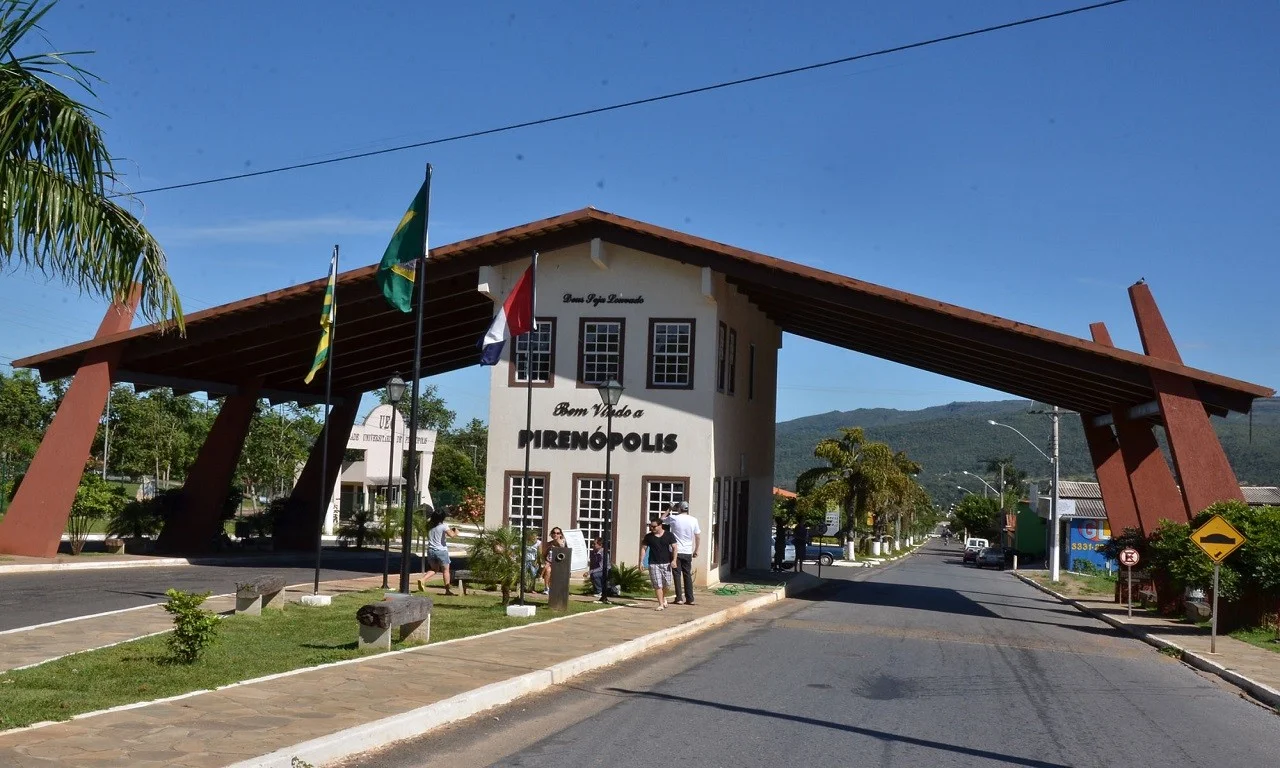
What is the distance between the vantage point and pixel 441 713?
376 inches

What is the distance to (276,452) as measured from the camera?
6894 cm

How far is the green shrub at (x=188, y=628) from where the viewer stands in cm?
1103

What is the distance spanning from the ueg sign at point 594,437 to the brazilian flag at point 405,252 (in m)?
9.56

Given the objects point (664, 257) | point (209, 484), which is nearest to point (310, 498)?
point (209, 484)

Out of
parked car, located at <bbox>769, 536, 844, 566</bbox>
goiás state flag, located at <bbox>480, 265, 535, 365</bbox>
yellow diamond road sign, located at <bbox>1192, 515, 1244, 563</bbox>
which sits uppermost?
goiás state flag, located at <bbox>480, 265, 535, 365</bbox>

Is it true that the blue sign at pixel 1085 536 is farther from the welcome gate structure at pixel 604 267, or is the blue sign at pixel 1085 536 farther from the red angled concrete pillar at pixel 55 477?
the red angled concrete pillar at pixel 55 477

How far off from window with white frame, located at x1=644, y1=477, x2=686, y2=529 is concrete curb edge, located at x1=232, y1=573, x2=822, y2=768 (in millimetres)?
9957

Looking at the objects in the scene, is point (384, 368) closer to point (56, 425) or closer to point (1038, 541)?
point (56, 425)

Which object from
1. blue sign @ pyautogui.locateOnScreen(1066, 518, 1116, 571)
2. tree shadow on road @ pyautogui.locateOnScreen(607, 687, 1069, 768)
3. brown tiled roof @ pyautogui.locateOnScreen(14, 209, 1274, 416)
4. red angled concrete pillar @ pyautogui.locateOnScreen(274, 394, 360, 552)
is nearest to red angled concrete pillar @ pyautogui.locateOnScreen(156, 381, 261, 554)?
brown tiled roof @ pyautogui.locateOnScreen(14, 209, 1274, 416)

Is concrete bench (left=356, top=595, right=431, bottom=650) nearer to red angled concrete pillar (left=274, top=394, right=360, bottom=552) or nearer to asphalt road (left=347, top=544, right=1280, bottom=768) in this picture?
asphalt road (left=347, top=544, right=1280, bottom=768)

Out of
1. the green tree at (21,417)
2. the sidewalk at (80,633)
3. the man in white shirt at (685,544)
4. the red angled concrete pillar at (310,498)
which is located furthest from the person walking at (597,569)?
the green tree at (21,417)

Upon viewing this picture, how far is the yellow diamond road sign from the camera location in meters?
18.0

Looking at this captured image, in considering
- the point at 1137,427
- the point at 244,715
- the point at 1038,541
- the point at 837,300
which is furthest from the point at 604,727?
the point at 1038,541

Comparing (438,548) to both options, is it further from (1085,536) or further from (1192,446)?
(1085,536)
